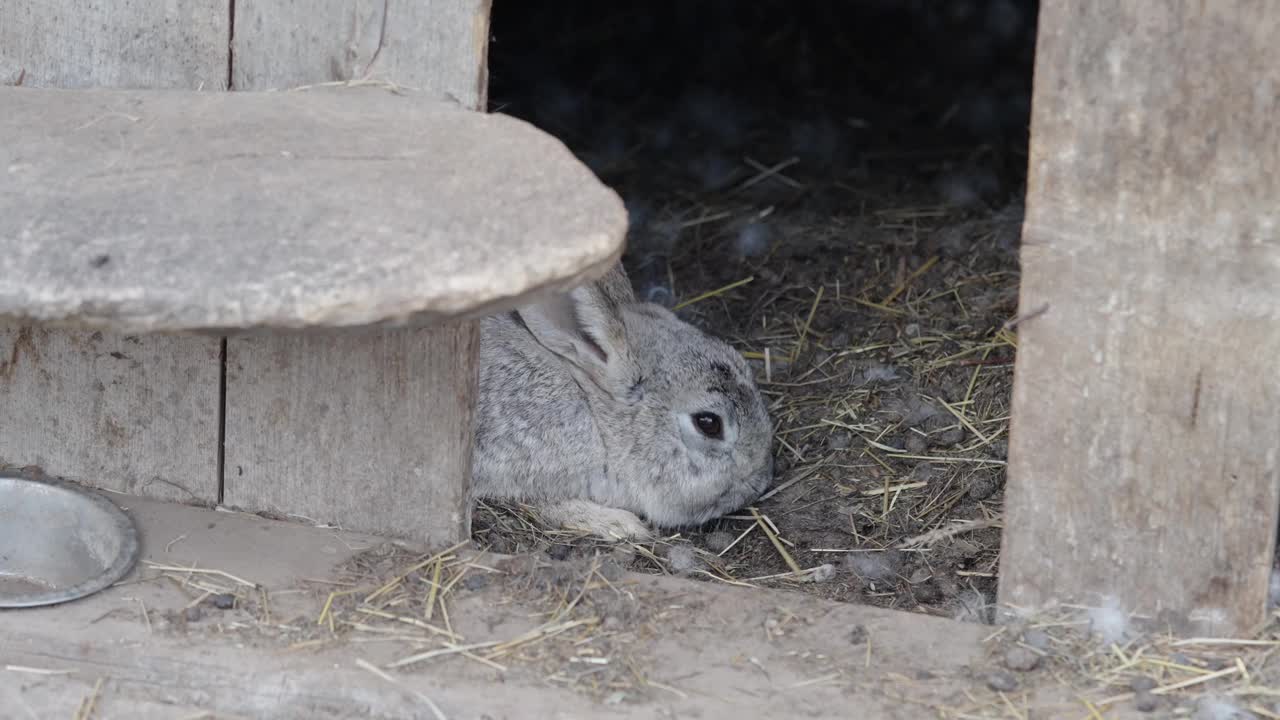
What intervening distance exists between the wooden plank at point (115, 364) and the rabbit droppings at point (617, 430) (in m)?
0.84

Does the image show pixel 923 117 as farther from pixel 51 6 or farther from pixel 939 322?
pixel 51 6

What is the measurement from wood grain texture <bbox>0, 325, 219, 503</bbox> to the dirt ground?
29.8 inches

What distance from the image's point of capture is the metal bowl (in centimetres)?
334

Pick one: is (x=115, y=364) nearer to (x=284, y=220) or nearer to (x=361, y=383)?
(x=361, y=383)

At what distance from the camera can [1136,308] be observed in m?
2.87

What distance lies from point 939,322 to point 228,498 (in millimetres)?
2339

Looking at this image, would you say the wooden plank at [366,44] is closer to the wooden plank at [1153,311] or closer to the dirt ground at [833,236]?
the dirt ground at [833,236]

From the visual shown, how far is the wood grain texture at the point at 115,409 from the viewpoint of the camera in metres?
3.52

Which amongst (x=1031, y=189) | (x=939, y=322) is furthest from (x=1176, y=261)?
(x=939, y=322)

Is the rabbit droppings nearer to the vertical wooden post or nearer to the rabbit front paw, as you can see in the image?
the rabbit front paw

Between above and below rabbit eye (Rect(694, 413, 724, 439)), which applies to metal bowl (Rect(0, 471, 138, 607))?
below

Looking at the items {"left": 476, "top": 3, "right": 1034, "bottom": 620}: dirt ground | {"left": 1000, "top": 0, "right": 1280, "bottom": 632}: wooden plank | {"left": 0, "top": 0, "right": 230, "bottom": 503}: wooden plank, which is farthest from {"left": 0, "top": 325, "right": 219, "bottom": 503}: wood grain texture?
{"left": 1000, "top": 0, "right": 1280, "bottom": 632}: wooden plank

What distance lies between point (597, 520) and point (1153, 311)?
1670mm

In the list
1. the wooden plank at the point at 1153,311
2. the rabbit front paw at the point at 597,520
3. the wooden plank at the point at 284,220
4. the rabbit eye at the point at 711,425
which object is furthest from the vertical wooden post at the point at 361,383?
the wooden plank at the point at 1153,311
